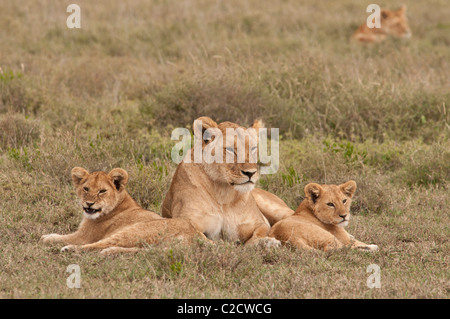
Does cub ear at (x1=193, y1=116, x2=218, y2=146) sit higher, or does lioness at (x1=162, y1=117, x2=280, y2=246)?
cub ear at (x1=193, y1=116, x2=218, y2=146)

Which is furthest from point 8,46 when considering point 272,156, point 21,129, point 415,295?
point 415,295

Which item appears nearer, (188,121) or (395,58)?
(188,121)

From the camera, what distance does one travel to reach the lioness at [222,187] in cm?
619

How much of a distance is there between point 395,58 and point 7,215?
934 centimetres

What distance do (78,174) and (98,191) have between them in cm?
27

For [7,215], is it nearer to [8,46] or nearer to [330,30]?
[8,46]

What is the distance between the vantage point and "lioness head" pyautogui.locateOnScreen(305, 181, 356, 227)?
21.8 ft

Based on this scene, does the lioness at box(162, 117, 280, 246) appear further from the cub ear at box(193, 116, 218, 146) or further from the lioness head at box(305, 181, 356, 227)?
the lioness head at box(305, 181, 356, 227)

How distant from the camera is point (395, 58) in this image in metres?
14.2

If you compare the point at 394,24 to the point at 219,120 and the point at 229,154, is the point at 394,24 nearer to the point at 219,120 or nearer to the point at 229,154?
the point at 219,120

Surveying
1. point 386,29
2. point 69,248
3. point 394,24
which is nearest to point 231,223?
point 69,248
